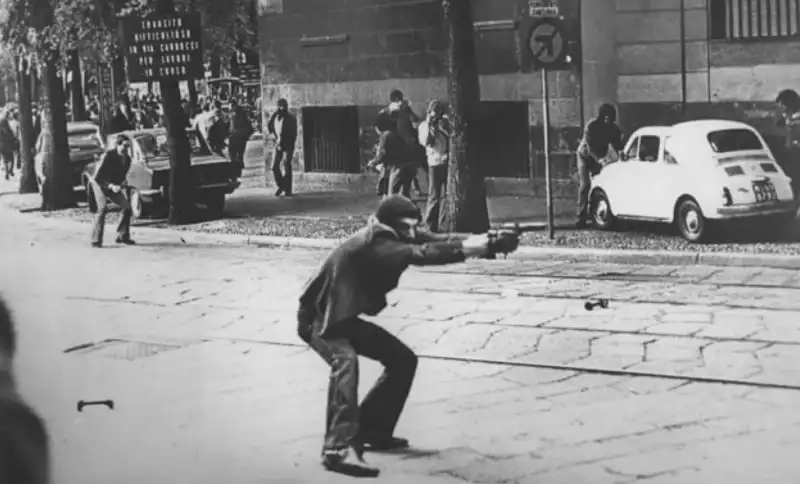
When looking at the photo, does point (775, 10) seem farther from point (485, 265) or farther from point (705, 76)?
point (485, 265)

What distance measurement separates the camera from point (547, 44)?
11609 millimetres

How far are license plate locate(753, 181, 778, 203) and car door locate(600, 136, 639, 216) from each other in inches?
70.3

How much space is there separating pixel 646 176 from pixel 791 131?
214cm

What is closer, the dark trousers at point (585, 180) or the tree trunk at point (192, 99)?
the dark trousers at point (585, 180)

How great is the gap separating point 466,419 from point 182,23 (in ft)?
23.1

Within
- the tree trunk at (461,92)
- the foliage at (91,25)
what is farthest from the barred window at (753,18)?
the foliage at (91,25)

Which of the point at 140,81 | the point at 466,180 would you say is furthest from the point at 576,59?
the point at 140,81

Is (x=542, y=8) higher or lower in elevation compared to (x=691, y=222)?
higher

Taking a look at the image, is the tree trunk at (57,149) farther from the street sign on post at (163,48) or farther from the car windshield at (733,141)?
the car windshield at (733,141)

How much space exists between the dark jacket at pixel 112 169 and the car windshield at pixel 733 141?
6042 mm

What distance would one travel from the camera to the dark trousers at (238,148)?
13148 mm

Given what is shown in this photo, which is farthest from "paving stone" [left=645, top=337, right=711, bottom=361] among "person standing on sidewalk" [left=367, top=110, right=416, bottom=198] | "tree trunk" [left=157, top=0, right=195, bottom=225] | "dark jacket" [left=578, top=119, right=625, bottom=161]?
"tree trunk" [left=157, top=0, right=195, bottom=225]

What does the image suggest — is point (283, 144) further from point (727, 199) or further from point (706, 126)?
point (727, 199)

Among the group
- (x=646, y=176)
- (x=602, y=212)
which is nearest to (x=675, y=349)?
(x=646, y=176)
